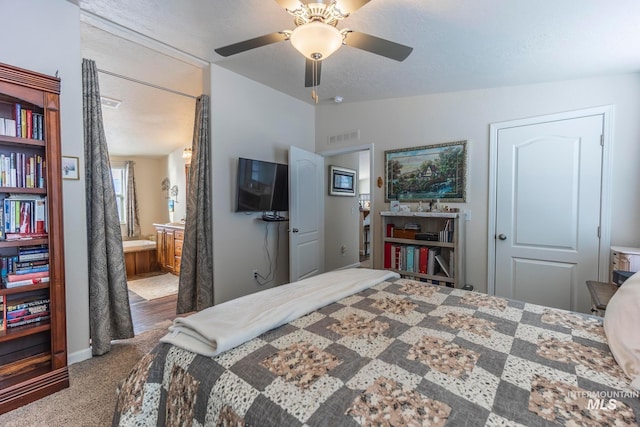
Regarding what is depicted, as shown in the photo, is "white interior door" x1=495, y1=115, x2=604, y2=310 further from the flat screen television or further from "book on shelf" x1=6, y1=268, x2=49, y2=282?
"book on shelf" x1=6, y1=268, x2=49, y2=282

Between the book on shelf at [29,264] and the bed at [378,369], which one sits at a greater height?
the book on shelf at [29,264]

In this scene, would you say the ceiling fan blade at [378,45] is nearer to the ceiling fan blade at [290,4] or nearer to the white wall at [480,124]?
the ceiling fan blade at [290,4]

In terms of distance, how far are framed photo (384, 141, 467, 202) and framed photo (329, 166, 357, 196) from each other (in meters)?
1.23

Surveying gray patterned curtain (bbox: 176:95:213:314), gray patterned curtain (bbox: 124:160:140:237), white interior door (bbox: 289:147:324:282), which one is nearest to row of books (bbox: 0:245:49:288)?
gray patterned curtain (bbox: 176:95:213:314)

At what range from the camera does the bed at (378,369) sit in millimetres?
Result: 758

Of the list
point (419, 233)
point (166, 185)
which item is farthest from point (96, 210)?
point (166, 185)

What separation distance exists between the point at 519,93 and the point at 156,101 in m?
4.16

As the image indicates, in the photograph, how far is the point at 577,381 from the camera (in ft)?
2.87

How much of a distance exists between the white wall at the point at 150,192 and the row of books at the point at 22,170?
15.8 feet

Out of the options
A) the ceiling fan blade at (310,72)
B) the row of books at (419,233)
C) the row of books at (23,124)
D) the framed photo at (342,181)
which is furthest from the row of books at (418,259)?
the row of books at (23,124)

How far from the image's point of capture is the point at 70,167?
2.02m

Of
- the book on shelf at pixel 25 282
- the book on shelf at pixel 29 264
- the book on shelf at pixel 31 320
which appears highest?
the book on shelf at pixel 29 264

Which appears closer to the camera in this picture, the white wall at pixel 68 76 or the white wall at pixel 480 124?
the white wall at pixel 68 76

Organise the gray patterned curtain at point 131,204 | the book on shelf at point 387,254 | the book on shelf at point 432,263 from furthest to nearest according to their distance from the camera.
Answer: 1. the gray patterned curtain at point 131,204
2. the book on shelf at point 387,254
3. the book on shelf at point 432,263
